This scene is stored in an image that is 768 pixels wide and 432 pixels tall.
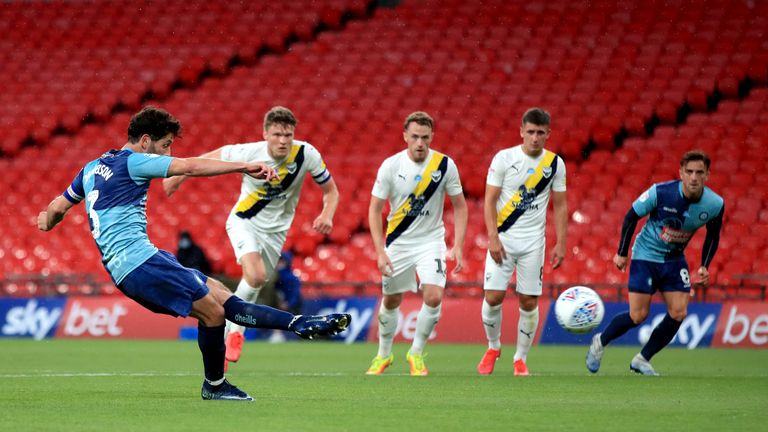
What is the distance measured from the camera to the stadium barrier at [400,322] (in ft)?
51.3

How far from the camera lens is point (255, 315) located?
7.56 metres

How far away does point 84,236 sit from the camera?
21625 mm

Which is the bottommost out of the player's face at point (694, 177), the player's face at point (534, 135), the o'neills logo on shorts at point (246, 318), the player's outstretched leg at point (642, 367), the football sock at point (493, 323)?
the player's outstretched leg at point (642, 367)

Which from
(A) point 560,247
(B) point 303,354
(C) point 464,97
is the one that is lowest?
(B) point 303,354

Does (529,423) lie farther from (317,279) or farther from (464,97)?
(464,97)

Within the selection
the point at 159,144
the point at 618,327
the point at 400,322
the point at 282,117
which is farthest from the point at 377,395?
the point at 400,322

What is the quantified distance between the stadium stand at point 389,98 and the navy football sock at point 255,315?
35.2 feet

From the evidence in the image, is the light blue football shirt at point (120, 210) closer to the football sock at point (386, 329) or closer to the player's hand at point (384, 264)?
the player's hand at point (384, 264)

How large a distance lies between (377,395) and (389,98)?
15370mm

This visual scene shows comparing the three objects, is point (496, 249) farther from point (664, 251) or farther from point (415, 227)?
point (664, 251)

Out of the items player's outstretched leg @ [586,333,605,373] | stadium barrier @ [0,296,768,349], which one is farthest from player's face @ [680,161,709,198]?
stadium barrier @ [0,296,768,349]

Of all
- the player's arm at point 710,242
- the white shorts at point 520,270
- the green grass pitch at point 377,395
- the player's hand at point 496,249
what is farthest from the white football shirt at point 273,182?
the player's arm at point 710,242

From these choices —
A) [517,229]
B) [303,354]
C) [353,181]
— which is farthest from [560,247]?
[353,181]

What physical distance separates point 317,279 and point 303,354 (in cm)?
496
